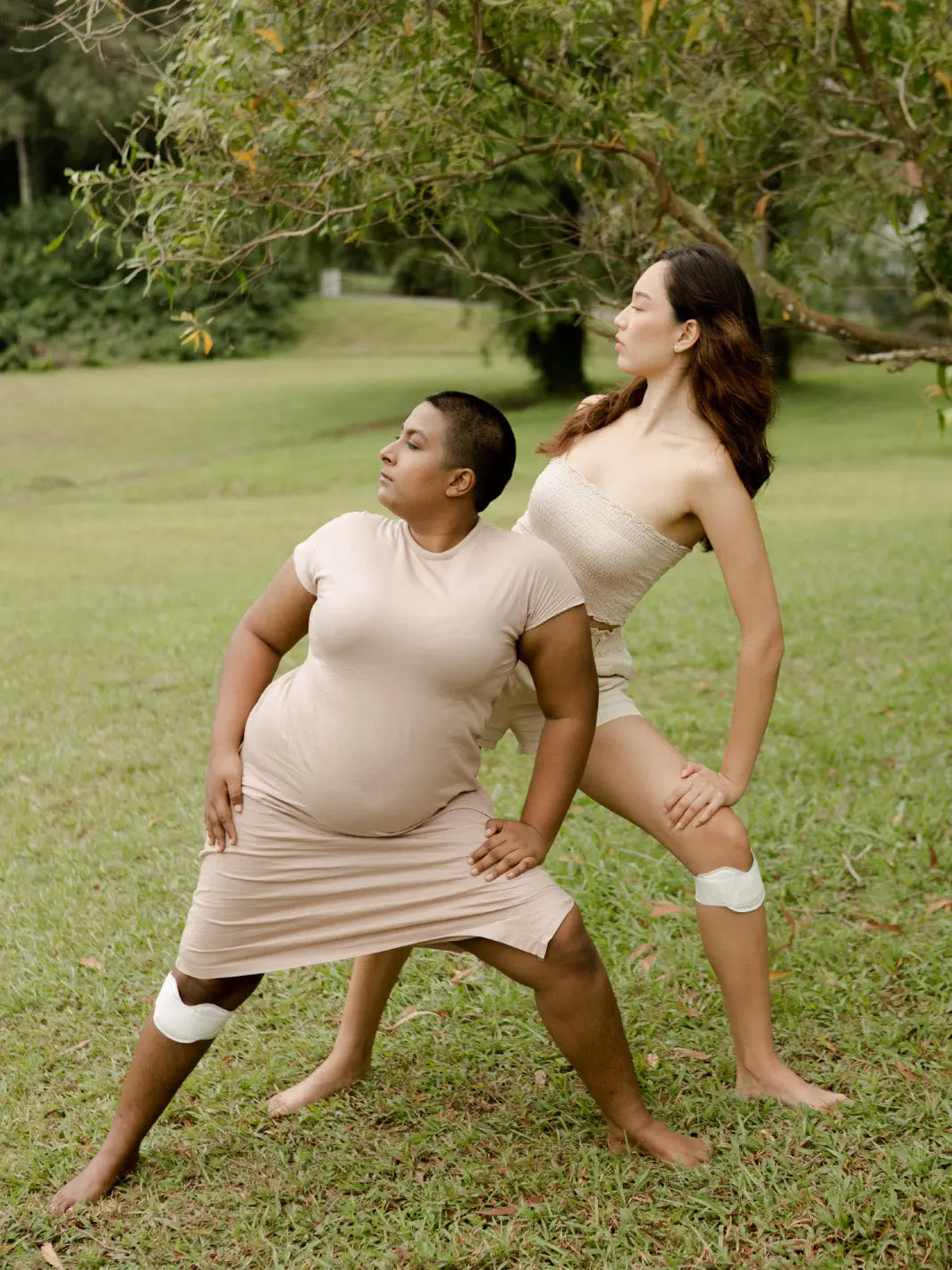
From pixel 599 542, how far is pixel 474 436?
59cm

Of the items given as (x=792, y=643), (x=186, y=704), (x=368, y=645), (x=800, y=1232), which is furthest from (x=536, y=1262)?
(x=792, y=643)

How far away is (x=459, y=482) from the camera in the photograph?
9.50ft

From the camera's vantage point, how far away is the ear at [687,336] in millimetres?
3311

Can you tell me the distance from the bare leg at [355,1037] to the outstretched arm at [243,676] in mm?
712

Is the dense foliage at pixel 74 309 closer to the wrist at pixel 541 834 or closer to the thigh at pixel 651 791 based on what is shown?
the thigh at pixel 651 791

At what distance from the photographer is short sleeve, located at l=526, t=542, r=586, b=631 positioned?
289cm

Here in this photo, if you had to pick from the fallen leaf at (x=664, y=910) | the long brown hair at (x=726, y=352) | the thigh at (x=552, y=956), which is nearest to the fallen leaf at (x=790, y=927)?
the fallen leaf at (x=664, y=910)

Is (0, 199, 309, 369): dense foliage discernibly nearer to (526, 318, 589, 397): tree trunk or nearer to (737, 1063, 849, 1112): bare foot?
(526, 318, 589, 397): tree trunk

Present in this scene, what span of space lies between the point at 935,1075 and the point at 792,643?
4.91 metres

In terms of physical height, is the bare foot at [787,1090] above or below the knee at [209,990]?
below

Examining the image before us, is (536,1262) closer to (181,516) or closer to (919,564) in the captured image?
(919,564)

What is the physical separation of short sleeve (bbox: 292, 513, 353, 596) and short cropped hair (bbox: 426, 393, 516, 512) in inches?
11.1

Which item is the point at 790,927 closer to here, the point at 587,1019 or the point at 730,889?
the point at 730,889

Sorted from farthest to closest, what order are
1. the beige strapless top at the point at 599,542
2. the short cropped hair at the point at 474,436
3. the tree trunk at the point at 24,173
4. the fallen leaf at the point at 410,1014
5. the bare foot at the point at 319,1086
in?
the tree trunk at the point at 24,173
the fallen leaf at the point at 410,1014
the bare foot at the point at 319,1086
the beige strapless top at the point at 599,542
the short cropped hair at the point at 474,436
